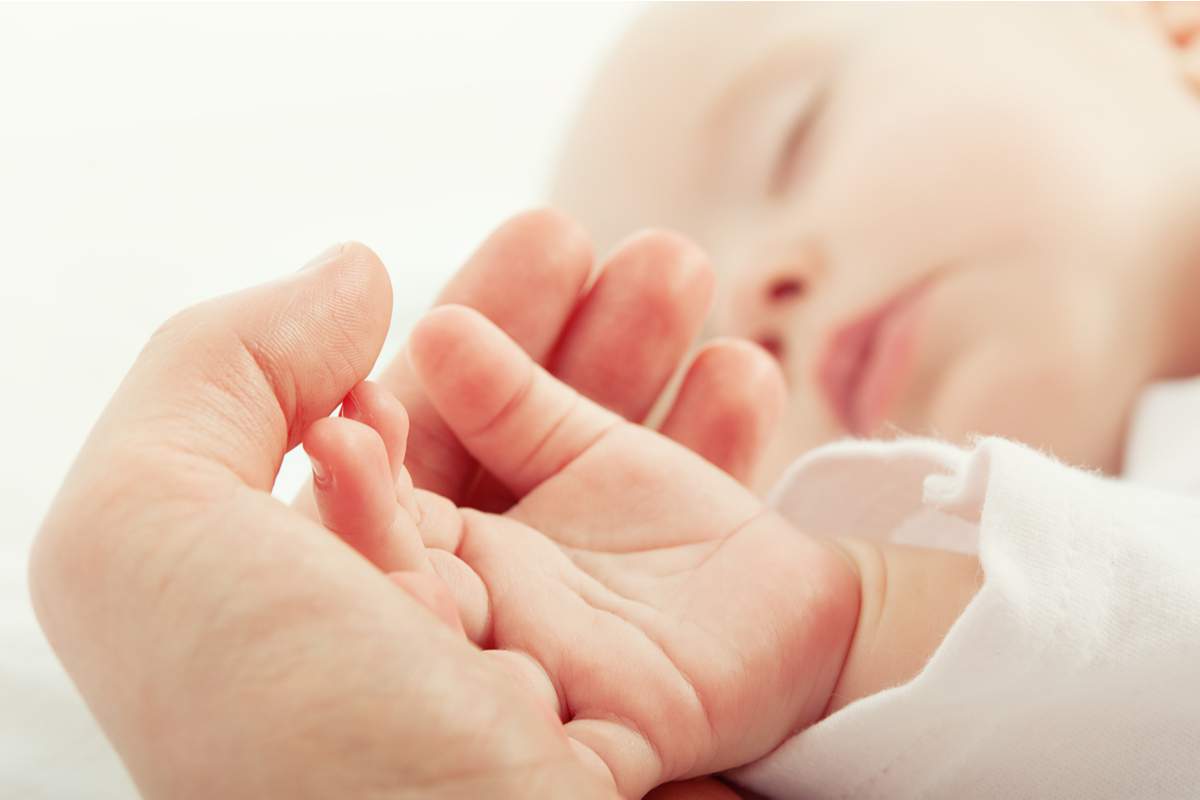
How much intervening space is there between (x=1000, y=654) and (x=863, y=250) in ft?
1.65

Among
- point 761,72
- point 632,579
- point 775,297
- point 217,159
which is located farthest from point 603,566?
point 217,159

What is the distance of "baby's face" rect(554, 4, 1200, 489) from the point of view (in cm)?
90

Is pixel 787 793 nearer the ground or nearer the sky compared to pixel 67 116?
nearer the ground

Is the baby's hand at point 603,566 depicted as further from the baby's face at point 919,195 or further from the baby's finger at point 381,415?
the baby's face at point 919,195

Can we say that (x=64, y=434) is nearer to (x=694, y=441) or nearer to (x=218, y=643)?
(x=694, y=441)

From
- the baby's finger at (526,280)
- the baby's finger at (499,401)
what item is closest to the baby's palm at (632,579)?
the baby's finger at (499,401)

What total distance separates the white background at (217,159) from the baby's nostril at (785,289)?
316 millimetres

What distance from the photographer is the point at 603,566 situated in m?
0.59

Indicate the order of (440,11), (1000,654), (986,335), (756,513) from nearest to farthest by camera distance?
(1000,654)
(756,513)
(986,335)
(440,11)

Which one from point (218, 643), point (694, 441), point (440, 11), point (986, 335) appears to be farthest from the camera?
point (440, 11)

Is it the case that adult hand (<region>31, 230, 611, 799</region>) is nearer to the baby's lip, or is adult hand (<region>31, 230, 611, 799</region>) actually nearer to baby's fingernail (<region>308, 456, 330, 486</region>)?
baby's fingernail (<region>308, 456, 330, 486</region>)

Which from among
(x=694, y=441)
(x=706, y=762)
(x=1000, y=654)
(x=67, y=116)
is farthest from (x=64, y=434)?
(x=1000, y=654)

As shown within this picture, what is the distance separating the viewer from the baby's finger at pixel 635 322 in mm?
777

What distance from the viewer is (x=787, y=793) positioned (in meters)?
0.57
